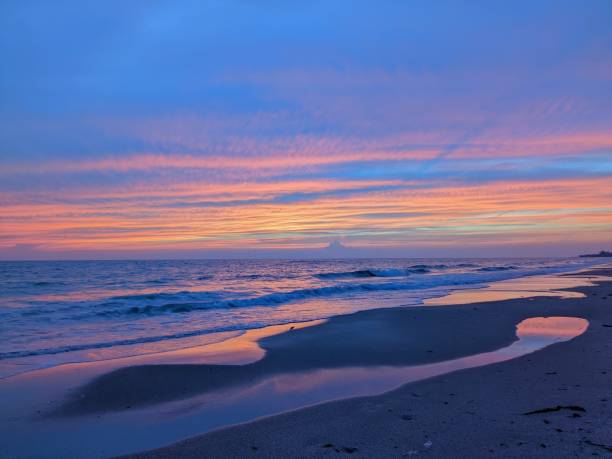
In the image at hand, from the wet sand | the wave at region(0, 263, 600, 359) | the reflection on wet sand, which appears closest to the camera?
the wet sand

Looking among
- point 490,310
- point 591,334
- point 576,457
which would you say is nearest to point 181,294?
point 490,310

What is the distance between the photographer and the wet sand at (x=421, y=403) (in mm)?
4930

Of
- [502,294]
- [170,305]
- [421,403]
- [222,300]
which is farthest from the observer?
[502,294]

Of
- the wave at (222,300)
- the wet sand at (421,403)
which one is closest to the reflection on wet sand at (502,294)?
the wave at (222,300)

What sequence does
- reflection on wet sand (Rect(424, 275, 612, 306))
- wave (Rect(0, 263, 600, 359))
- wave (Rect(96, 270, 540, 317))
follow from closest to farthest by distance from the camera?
wave (Rect(0, 263, 600, 359)) → wave (Rect(96, 270, 540, 317)) → reflection on wet sand (Rect(424, 275, 612, 306))

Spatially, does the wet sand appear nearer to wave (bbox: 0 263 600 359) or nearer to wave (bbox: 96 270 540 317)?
wave (bbox: 0 263 600 359)

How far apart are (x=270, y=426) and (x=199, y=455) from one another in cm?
101

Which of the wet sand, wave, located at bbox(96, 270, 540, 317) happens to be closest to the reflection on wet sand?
wave, located at bbox(96, 270, 540, 317)

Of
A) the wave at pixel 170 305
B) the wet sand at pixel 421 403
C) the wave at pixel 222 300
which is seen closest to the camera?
the wet sand at pixel 421 403

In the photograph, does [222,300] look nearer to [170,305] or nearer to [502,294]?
[170,305]

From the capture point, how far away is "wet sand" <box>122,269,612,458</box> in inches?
194

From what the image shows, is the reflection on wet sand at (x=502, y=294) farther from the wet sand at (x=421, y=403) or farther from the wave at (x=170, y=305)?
the wet sand at (x=421, y=403)

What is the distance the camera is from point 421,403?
20.9ft

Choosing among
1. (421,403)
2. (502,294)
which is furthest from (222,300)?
(421,403)
